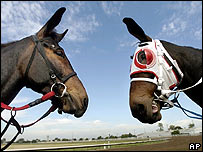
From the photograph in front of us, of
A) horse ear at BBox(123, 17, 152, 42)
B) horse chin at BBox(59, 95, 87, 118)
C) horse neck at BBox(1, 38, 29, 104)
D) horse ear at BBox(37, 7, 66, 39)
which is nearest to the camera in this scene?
horse neck at BBox(1, 38, 29, 104)

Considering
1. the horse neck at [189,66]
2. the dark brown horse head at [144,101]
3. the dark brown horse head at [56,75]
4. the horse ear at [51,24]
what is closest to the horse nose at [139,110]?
the dark brown horse head at [144,101]

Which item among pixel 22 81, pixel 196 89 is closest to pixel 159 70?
pixel 196 89

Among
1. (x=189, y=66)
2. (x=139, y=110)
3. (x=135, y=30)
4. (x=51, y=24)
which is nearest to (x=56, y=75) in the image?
(x=51, y=24)

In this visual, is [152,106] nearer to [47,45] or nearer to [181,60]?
[181,60]

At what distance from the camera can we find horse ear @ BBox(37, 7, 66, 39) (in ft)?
11.6

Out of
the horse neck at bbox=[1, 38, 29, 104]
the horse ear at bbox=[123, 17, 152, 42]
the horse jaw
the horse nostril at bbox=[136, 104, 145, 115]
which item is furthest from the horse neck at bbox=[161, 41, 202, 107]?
the horse neck at bbox=[1, 38, 29, 104]

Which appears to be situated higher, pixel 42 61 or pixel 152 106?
pixel 42 61

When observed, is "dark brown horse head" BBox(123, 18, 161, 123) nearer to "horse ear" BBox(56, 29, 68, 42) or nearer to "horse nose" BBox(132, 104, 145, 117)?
"horse nose" BBox(132, 104, 145, 117)

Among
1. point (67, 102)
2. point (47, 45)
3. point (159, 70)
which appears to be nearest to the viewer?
point (67, 102)

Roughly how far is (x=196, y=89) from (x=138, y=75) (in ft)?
4.01

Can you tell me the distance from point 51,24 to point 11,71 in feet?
3.54

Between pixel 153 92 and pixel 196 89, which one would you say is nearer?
pixel 153 92

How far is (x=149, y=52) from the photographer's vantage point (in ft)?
12.5

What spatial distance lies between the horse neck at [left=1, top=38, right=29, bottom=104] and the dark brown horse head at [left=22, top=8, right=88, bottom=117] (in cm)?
10
